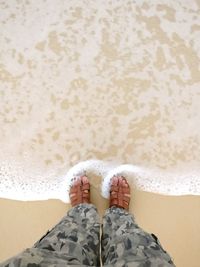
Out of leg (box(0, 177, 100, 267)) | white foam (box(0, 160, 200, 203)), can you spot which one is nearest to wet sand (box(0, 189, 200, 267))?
white foam (box(0, 160, 200, 203))

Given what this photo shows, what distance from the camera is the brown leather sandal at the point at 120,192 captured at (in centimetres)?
130

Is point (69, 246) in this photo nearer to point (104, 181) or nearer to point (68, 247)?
point (68, 247)

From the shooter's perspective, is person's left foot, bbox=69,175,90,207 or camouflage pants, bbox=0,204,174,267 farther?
person's left foot, bbox=69,175,90,207

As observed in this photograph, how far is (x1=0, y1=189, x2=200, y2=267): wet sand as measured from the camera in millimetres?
1304

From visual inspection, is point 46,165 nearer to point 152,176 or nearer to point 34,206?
point 34,206

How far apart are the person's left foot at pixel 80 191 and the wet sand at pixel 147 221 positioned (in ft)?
0.17

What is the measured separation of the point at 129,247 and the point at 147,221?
0.59m

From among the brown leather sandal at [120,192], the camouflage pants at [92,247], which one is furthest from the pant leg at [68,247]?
the brown leather sandal at [120,192]

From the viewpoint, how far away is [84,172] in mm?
1385

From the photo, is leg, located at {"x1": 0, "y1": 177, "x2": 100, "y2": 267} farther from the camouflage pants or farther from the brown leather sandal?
the brown leather sandal

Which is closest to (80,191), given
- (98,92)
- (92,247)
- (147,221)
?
(147,221)

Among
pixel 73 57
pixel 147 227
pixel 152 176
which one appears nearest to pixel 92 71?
pixel 73 57

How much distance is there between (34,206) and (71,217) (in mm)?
435

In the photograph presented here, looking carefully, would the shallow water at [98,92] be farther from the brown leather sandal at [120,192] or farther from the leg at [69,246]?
the leg at [69,246]
